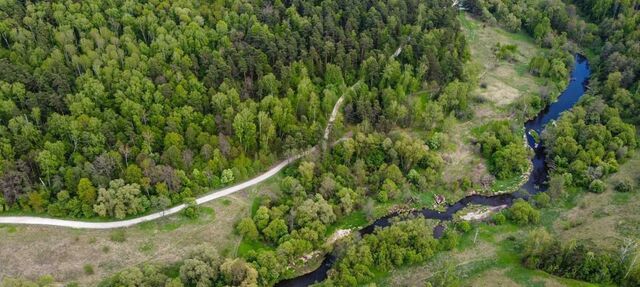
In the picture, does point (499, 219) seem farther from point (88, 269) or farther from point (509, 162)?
point (88, 269)

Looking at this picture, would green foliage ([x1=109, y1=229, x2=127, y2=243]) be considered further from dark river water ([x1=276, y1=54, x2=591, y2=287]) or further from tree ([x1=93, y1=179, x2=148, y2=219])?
dark river water ([x1=276, y1=54, x2=591, y2=287])

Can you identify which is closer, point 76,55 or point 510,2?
point 76,55

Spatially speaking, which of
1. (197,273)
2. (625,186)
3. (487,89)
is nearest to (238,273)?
(197,273)

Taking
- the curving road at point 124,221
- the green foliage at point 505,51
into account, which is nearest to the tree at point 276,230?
the curving road at point 124,221

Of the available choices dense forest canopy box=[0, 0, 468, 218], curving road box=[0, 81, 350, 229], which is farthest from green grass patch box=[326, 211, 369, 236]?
dense forest canopy box=[0, 0, 468, 218]

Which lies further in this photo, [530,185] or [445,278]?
[530,185]

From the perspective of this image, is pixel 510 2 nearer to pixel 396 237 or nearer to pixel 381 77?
pixel 381 77

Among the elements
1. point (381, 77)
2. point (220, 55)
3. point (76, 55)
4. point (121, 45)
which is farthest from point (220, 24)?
point (381, 77)
